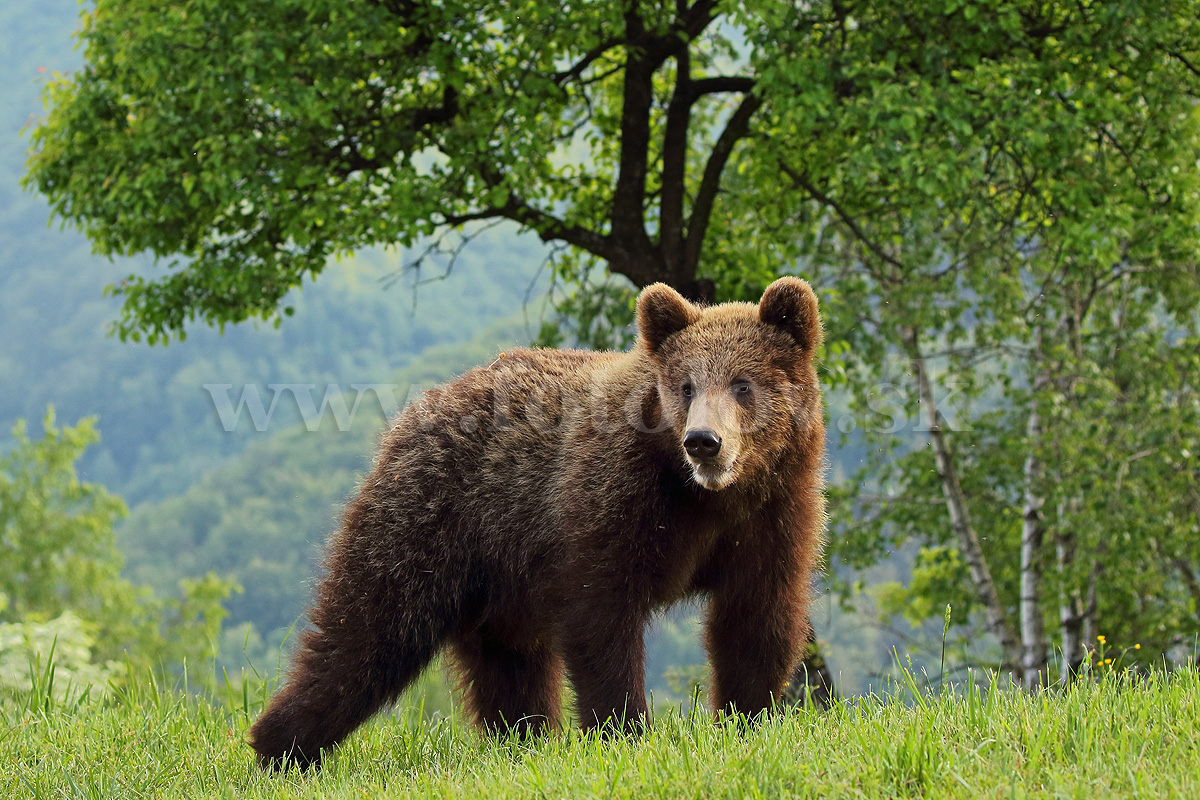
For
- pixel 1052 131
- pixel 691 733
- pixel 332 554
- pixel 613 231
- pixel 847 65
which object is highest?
pixel 847 65

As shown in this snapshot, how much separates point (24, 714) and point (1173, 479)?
1296 centimetres

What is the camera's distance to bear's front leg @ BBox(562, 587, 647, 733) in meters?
4.85

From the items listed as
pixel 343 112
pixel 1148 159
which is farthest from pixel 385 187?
pixel 1148 159

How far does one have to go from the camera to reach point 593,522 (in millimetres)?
4938

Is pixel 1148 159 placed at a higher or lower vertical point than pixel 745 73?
A: lower

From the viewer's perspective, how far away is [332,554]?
5.84m

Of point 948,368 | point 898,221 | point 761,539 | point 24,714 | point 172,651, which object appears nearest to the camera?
point 761,539

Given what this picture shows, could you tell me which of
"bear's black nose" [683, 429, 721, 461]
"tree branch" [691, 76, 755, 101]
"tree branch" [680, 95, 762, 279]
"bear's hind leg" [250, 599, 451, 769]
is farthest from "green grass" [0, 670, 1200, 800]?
"tree branch" [691, 76, 755, 101]

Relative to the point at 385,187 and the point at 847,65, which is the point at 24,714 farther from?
the point at 847,65

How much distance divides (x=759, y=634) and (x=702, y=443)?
1.20m

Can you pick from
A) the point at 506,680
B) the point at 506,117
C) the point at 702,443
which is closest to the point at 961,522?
the point at 506,117

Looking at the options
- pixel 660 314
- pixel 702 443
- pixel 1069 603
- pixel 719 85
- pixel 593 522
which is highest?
pixel 719 85

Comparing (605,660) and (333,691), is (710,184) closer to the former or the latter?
(333,691)

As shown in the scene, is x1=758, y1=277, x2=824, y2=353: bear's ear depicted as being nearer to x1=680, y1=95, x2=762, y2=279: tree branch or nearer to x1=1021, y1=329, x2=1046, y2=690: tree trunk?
x1=680, y1=95, x2=762, y2=279: tree branch
